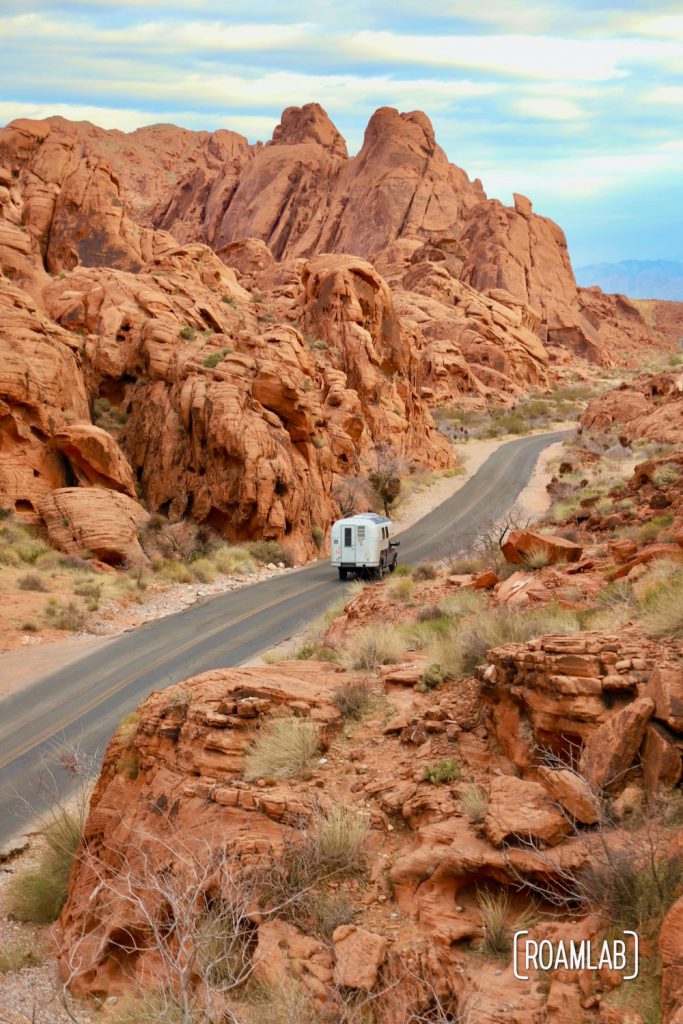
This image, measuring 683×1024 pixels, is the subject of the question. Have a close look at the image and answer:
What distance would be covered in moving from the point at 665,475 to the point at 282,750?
15.9 metres

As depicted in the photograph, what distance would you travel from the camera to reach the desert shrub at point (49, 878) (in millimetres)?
12367

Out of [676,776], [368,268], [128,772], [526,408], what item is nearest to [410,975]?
[676,776]

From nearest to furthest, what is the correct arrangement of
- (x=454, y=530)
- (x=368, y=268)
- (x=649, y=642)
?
(x=649, y=642) < (x=454, y=530) < (x=368, y=268)

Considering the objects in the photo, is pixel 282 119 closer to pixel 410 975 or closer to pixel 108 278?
pixel 108 278

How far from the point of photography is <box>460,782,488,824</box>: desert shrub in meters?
8.63

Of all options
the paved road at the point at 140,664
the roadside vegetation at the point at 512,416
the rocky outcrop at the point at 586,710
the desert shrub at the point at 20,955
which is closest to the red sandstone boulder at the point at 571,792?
the rocky outcrop at the point at 586,710

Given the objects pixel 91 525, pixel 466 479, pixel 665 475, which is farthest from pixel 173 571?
pixel 466 479

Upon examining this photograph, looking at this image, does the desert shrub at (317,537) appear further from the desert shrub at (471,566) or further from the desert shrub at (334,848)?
the desert shrub at (334,848)

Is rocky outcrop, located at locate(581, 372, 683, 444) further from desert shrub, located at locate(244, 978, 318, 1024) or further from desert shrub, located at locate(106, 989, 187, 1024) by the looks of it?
desert shrub, located at locate(244, 978, 318, 1024)

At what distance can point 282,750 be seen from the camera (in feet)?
33.5

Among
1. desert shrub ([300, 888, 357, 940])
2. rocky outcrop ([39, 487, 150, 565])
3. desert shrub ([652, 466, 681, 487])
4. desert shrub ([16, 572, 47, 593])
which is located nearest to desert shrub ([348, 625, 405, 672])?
desert shrub ([300, 888, 357, 940])

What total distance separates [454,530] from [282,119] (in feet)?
395

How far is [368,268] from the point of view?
2288 inches

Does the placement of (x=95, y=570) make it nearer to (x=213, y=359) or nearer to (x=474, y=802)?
(x=213, y=359)
